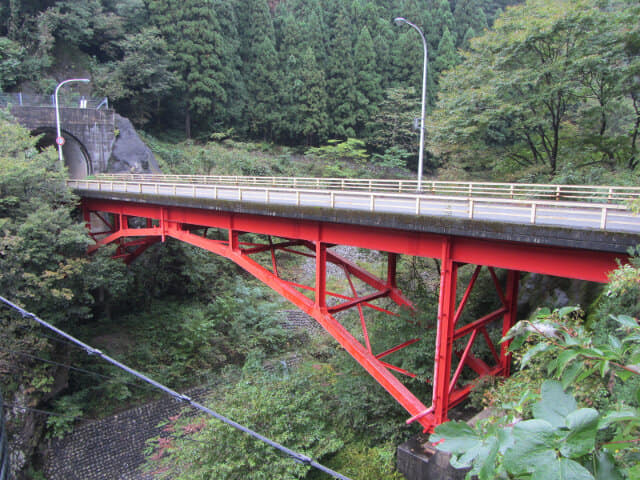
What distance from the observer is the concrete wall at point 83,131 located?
2855 cm

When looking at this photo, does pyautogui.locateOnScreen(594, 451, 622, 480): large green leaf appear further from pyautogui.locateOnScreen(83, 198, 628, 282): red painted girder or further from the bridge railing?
the bridge railing

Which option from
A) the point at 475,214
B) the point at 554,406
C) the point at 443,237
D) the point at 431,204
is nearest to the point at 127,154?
the point at 431,204

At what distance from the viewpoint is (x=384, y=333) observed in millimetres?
14617

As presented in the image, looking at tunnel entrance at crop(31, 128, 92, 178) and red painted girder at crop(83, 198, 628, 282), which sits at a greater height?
tunnel entrance at crop(31, 128, 92, 178)

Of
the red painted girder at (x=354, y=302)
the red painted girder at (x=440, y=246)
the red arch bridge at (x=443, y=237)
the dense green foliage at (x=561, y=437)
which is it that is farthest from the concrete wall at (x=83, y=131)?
the dense green foliage at (x=561, y=437)

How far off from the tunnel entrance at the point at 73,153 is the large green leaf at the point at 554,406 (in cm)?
3505

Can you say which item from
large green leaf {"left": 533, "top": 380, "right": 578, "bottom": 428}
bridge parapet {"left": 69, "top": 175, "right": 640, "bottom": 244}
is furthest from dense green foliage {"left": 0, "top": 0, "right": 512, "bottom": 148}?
large green leaf {"left": 533, "top": 380, "right": 578, "bottom": 428}

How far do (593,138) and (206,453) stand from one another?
1932cm

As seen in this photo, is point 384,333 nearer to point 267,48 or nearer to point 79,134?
point 79,134

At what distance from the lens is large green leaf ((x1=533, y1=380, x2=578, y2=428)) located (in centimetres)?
143

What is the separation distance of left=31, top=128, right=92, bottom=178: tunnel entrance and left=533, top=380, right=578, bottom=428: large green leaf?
3505 cm

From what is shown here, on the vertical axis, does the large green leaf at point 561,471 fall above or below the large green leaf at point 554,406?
below

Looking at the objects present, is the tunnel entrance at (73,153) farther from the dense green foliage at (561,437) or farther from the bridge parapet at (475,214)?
the dense green foliage at (561,437)

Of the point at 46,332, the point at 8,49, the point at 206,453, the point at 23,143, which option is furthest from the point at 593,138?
the point at 8,49
